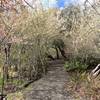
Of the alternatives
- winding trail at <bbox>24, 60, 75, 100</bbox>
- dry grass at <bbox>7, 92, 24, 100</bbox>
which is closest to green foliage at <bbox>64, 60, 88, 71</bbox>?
winding trail at <bbox>24, 60, 75, 100</bbox>

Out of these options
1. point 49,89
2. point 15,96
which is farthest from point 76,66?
point 15,96

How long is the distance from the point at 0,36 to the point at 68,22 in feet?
49.5

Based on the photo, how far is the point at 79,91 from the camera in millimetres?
11789

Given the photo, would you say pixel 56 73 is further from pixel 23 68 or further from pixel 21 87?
pixel 21 87

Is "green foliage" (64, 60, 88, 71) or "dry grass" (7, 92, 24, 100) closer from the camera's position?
"dry grass" (7, 92, 24, 100)

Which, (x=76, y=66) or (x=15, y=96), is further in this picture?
(x=76, y=66)

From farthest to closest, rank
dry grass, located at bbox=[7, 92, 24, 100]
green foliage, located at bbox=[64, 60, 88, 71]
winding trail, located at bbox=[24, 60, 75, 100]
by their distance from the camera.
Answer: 1. green foliage, located at bbox=[64, 60, 88, 71]
2. winding trail, located at bbox=[24, 60, 75, 100]
3. dry grass, located at bbox=[7, 92, 24, 100]

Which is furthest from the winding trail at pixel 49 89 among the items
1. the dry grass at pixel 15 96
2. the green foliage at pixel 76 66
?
the green foliage at pixel 76 66

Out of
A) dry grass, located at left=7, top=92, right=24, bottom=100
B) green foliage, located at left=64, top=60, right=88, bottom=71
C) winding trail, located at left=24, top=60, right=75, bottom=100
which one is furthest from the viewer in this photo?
green foliage, located at left=64, top=60, right=88, bottom=71

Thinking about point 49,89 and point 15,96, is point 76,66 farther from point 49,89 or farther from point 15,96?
point 15,96

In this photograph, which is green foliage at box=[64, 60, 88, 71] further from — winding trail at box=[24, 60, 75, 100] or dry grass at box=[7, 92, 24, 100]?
dry grass at box=[7, 92, 24, 100]

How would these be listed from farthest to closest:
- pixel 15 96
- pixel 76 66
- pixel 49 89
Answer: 1. pixel 76 66
2. pixel 49 89
3. pixel 15 96

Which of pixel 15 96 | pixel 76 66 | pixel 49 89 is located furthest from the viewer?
pixel 76 66

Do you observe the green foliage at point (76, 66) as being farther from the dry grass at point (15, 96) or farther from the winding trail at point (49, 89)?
the dry grass at point (15, 96)
